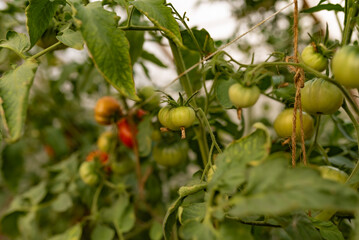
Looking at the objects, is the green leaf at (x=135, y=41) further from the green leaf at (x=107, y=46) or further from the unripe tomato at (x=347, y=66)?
the unripe tomato at (x=347, y=66)

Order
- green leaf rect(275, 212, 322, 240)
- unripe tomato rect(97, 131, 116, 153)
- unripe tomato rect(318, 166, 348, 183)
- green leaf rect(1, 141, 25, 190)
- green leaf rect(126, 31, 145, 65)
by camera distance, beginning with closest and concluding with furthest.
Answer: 1. green leaf rect(275, 212, 322, 240)
2. unripe tomato rect(318, 166, 348, 183)
3. green leaf rect(126, 31, 145, 65)
4. unripe tomato rect(97, 131, 116, 153)
5. green leaf rect(1, 141, 25, 190)

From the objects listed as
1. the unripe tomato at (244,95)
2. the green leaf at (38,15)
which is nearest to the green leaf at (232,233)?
the unripe tomato at (244,95)

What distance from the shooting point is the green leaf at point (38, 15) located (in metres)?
0.45

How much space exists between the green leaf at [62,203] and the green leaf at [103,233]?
14 centimetres

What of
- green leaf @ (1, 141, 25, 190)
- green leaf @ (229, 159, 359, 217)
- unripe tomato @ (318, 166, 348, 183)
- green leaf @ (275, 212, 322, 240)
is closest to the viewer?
green leaf @ (229, 159, 359, 217)

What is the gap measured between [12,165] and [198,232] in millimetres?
1058

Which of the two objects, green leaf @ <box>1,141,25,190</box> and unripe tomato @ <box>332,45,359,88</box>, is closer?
unripe tomato @ <box>332,45,359,88</box>

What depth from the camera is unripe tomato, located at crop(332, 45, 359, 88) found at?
0.32 meters

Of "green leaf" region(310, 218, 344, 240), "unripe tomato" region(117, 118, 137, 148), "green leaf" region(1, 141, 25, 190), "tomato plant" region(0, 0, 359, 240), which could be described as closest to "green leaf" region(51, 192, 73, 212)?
"tomato plant" region(0, 0, 359, 240)

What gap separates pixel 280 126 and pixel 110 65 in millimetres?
317

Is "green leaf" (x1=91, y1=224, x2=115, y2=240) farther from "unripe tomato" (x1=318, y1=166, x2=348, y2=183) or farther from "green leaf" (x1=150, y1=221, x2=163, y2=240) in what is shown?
"unripe tomato" (x1=318, y1=166, x2=348, y2=183)

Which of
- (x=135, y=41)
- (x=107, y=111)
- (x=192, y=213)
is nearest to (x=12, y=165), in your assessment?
(x=107, y=111)

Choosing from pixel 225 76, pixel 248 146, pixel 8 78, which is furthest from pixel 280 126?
pixel 8 78

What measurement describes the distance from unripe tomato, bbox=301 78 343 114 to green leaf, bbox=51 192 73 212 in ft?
2.29
